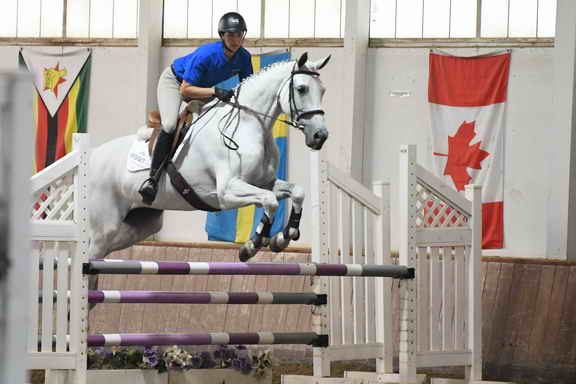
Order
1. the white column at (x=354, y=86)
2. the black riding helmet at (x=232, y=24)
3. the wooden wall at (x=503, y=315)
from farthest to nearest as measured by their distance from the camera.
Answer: the white column at (x=354, y=86) < the wooden wall at (x=503, y=315) < the black riding helmet at (x=232, y=24)

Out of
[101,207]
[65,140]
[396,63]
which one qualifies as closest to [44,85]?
[65,140]

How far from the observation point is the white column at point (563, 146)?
9.41m

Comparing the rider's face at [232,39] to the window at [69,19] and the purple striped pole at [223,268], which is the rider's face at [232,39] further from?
the window at [69,19]

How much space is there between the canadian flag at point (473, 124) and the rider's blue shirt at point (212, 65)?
4.80 m

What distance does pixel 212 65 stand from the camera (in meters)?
5.76

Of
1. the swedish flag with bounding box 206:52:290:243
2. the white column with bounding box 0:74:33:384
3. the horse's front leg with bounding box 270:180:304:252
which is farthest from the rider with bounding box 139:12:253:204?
the swedish flag with bounding box 206:52:290:243

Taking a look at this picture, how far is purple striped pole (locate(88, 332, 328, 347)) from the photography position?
5.08 meters

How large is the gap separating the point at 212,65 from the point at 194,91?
17 centimetres

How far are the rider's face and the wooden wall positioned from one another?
9.93 ft

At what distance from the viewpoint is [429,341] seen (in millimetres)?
5949

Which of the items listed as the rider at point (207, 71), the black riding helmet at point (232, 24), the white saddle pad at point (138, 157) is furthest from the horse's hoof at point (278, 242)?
the black riding helmet at point (232, 24)

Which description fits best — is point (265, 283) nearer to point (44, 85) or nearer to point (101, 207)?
point (101, 207)

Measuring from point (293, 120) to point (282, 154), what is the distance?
5.54 meters

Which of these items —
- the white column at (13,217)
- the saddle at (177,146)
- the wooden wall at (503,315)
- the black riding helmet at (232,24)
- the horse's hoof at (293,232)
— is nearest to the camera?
the white column at (13,217)
